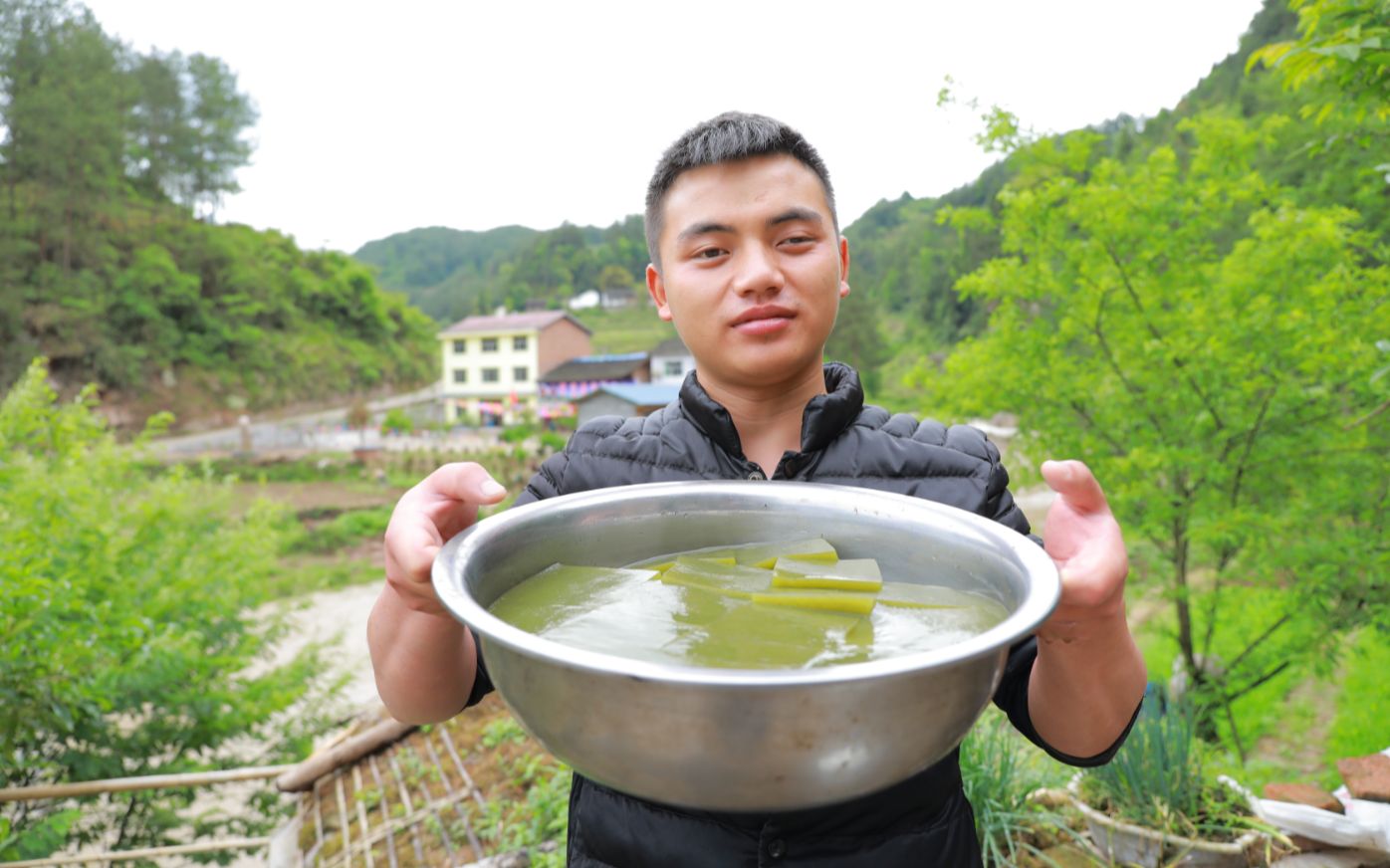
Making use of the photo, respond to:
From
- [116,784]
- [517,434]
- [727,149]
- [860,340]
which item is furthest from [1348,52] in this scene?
[860,340]

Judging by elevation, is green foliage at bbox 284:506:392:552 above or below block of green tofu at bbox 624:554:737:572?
below

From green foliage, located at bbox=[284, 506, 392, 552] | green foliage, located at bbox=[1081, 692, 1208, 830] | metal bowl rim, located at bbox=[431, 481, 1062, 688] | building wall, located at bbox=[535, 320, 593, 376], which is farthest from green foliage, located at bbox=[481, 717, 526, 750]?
building wall, located at bbox=[535, 320, 593, 376]

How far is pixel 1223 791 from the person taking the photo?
2.64m

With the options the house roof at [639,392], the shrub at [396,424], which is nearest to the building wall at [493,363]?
the shrub at [396,424]

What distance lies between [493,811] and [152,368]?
34.7 m

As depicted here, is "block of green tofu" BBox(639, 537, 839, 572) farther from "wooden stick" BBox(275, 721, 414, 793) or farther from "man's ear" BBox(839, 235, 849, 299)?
"wooden stick" BBox(275, 721, 414, 793)

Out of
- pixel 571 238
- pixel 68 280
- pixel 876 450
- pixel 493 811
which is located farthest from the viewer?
pixel 571 238

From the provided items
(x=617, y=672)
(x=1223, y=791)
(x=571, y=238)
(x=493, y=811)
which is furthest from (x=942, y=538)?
(x=571, y=238)

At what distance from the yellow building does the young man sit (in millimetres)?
37689

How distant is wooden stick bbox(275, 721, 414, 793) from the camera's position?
13.7ft

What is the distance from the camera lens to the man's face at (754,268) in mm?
1280

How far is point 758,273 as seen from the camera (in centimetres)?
124

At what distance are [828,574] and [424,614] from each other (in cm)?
59

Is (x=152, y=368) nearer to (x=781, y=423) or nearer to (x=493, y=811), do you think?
(x=493, y=811)
